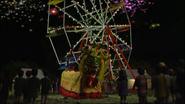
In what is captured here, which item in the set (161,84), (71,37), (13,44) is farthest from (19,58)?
(161,84)

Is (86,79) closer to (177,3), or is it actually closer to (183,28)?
(183,28)

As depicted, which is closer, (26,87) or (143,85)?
(143,85)

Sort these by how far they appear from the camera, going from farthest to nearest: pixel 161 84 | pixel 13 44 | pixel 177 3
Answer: pixel 177 3 → pixel 13 44 → pixel 161 84

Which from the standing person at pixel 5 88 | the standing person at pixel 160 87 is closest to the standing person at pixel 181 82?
the standing person at pixel 160 87

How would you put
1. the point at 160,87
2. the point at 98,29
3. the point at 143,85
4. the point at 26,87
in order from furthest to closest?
1. the point at 98,29
2. the point at 26,87
3. the point at 143,85
4. the point at 160,87

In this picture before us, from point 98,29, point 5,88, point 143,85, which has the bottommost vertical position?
point 5,88

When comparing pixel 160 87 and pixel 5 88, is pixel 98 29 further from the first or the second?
pixel 160 87

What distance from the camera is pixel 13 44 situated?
1115 inches

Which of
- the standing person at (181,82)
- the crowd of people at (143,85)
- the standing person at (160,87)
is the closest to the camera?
the standing person at (181,82)

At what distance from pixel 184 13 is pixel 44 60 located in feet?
52.9

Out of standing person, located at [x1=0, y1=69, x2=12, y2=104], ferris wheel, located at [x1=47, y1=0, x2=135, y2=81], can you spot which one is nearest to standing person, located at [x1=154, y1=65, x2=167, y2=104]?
standing person, located at [x1=0, y1=69, x2=12, y2=104]

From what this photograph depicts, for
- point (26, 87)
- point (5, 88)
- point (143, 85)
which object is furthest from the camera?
point (5, 88)

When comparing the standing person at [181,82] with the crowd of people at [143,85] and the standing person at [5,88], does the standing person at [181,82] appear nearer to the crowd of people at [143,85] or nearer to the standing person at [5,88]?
the crowd of people at [143,85]

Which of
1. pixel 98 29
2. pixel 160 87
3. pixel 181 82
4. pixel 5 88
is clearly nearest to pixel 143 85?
pixel 160 87
